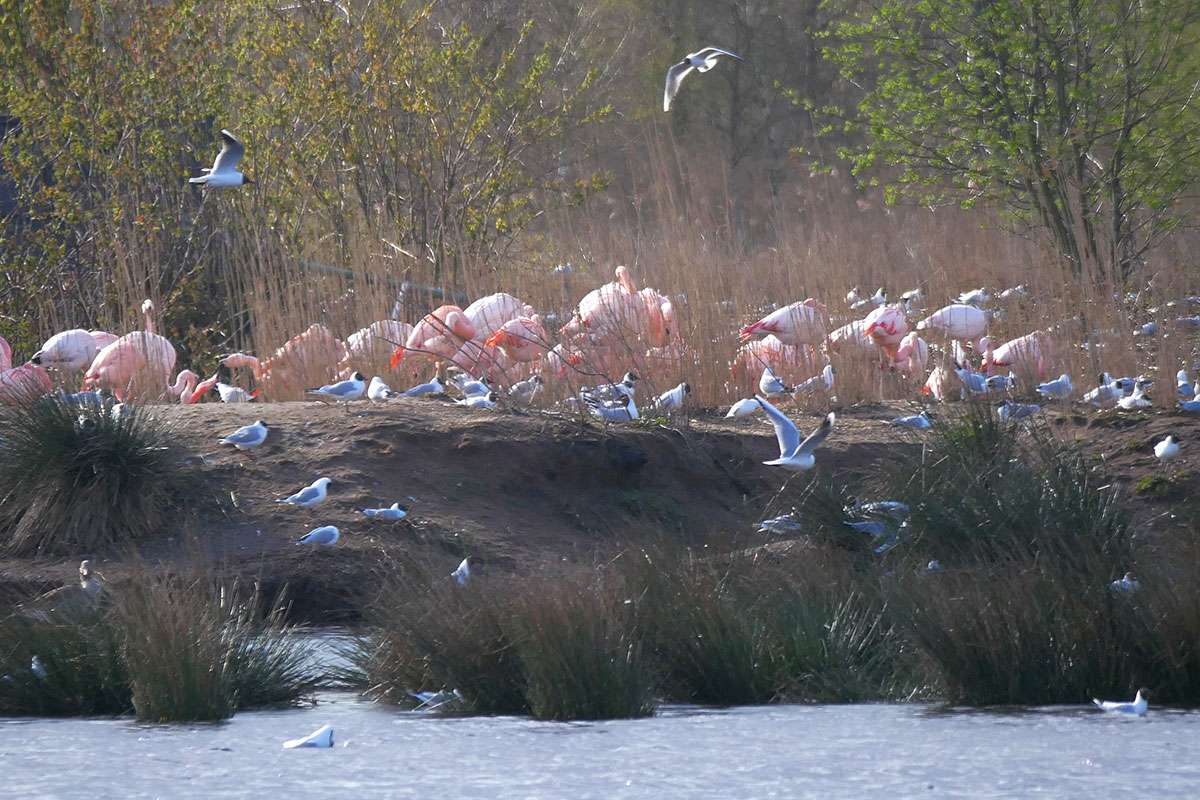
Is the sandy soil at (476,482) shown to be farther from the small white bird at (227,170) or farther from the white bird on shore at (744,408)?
the small white bird at (227,170)

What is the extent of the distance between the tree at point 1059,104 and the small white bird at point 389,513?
Result: 8.47m

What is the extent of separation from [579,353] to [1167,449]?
3.65 metres

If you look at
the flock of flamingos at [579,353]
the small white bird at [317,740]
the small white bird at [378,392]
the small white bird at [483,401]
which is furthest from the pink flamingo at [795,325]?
the small white bird at [317,740]

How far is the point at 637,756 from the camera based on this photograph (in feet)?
17.4

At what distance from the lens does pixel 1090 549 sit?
6688 millimetres

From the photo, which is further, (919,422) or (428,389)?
(428,389)

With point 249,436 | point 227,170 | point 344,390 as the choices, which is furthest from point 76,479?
point 227,170

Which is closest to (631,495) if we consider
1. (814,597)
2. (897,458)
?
(897,458)

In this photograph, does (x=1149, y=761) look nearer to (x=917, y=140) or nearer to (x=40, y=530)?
(x=40, y=530)

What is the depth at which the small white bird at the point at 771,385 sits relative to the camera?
36.7 feet

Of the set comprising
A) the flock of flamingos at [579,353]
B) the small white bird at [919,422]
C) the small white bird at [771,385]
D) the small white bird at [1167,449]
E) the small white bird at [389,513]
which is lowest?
the small white bird at [389,513]

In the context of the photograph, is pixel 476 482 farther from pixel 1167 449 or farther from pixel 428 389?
pixel 1167 449

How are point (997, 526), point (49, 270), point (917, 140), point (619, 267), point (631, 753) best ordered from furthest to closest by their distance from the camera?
point (917, 140)
point (49, 270)
point (619, 267)
point (997, 526)
point (631, 753)

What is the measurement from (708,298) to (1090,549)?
564cm
